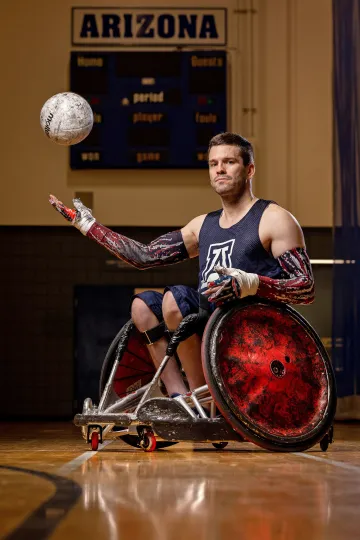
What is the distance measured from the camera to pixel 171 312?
4.05 m

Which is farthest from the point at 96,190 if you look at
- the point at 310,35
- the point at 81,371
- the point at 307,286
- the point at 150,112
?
the point at 307,286

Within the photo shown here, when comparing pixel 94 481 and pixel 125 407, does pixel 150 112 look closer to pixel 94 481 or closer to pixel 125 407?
pixel 125 407

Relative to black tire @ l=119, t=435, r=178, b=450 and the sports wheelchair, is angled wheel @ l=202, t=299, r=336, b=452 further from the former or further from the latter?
black tire @ l=119, t=435, r=178, b=450

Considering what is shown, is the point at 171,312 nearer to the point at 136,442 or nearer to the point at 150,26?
the point at 136,442

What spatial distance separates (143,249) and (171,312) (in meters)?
0.58

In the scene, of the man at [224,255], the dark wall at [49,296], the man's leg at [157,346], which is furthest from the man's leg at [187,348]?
the dark wall at [49,296]

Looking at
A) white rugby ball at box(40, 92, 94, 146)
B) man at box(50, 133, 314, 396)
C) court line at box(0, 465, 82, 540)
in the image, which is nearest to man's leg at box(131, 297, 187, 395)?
man at box(50, 133, 314, 396)

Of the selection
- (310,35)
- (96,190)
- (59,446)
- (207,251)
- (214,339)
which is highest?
(310,35)

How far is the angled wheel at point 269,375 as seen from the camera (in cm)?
366

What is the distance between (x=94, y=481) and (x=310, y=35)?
8.43 metres

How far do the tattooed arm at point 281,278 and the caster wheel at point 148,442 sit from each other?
0.74 meters

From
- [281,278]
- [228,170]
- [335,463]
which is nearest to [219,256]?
[281,278]

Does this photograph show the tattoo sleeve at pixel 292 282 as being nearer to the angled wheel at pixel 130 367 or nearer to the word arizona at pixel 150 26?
the angled wheel at pixel 130 367

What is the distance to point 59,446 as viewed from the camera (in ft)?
16.0
